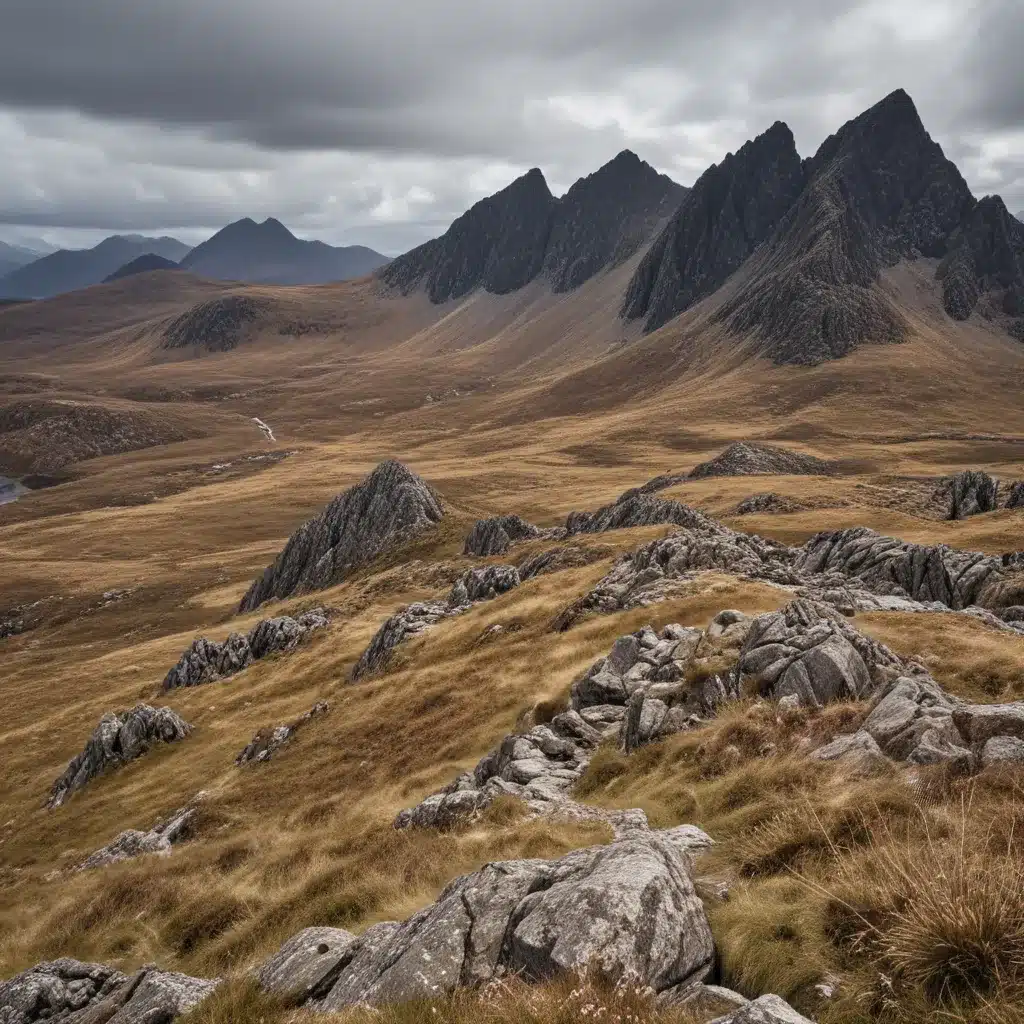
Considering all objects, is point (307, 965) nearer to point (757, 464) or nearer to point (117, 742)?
point (117, 742)

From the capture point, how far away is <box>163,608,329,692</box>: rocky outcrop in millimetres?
58844

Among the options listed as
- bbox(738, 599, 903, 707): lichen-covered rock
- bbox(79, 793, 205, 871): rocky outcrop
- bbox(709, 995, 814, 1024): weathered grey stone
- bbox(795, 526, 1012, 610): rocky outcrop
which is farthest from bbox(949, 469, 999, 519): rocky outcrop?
bbox(709, 995, 814, 1024): weathered grey stone

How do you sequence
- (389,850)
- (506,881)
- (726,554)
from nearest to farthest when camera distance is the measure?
1. (506,881)
2. (389,850)
3. (726,554)

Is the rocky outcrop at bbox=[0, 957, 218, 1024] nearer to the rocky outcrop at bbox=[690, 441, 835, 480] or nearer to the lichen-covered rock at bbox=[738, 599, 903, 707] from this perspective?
the lichen-covered rock at bbox=[738, 599, 903, 707]

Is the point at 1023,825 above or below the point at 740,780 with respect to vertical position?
above

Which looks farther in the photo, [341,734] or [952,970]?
[341,734]

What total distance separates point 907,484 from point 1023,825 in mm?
122209

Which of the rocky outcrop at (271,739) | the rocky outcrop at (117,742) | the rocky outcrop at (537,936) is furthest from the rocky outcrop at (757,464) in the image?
the rocky outcrop at (537,936)

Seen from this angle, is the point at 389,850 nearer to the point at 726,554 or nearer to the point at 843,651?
the point at 843,651

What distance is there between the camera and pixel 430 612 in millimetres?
53219

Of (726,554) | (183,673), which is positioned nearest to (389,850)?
(726,554)

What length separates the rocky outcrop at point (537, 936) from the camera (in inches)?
326

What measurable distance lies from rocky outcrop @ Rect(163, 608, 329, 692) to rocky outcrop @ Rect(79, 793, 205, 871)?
2621 centimetres

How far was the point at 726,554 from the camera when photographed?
4431 cm
